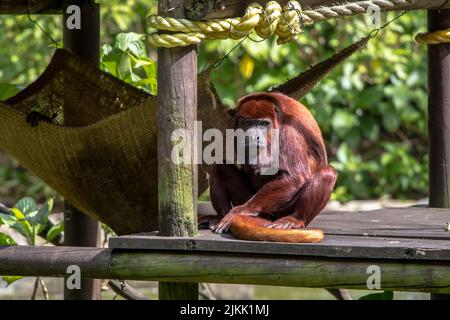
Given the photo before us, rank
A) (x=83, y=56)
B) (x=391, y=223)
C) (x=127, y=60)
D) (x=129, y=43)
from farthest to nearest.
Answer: (x=129, y=43) → (x=127, y=60) → (x=83, y=56) → (x=391, y=223)

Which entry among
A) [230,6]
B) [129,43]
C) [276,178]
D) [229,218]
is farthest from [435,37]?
[129,43]

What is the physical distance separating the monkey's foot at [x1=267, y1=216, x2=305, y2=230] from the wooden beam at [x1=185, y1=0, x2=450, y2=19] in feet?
3.29

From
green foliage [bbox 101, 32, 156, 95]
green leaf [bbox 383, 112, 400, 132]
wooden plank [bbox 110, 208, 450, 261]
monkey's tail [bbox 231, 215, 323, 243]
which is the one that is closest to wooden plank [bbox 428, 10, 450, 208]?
wooden plank [bbox 110, 208, 450, 261]

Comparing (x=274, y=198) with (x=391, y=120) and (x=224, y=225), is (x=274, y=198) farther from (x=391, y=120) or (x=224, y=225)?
(x=391, y=120)

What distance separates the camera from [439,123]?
546 centimetres

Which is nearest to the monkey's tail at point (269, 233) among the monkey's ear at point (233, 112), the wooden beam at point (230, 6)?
the monkey's ear at point (233, 112)

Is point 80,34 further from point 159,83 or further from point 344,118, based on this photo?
point 344,118

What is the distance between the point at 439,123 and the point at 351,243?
1903 millimetres

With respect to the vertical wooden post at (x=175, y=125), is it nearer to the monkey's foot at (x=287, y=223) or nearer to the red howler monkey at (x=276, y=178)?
the red howler monkey at (x=276, y=178)

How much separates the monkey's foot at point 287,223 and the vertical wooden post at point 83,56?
7.00ft

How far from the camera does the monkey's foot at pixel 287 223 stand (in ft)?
13.5

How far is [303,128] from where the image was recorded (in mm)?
4527
